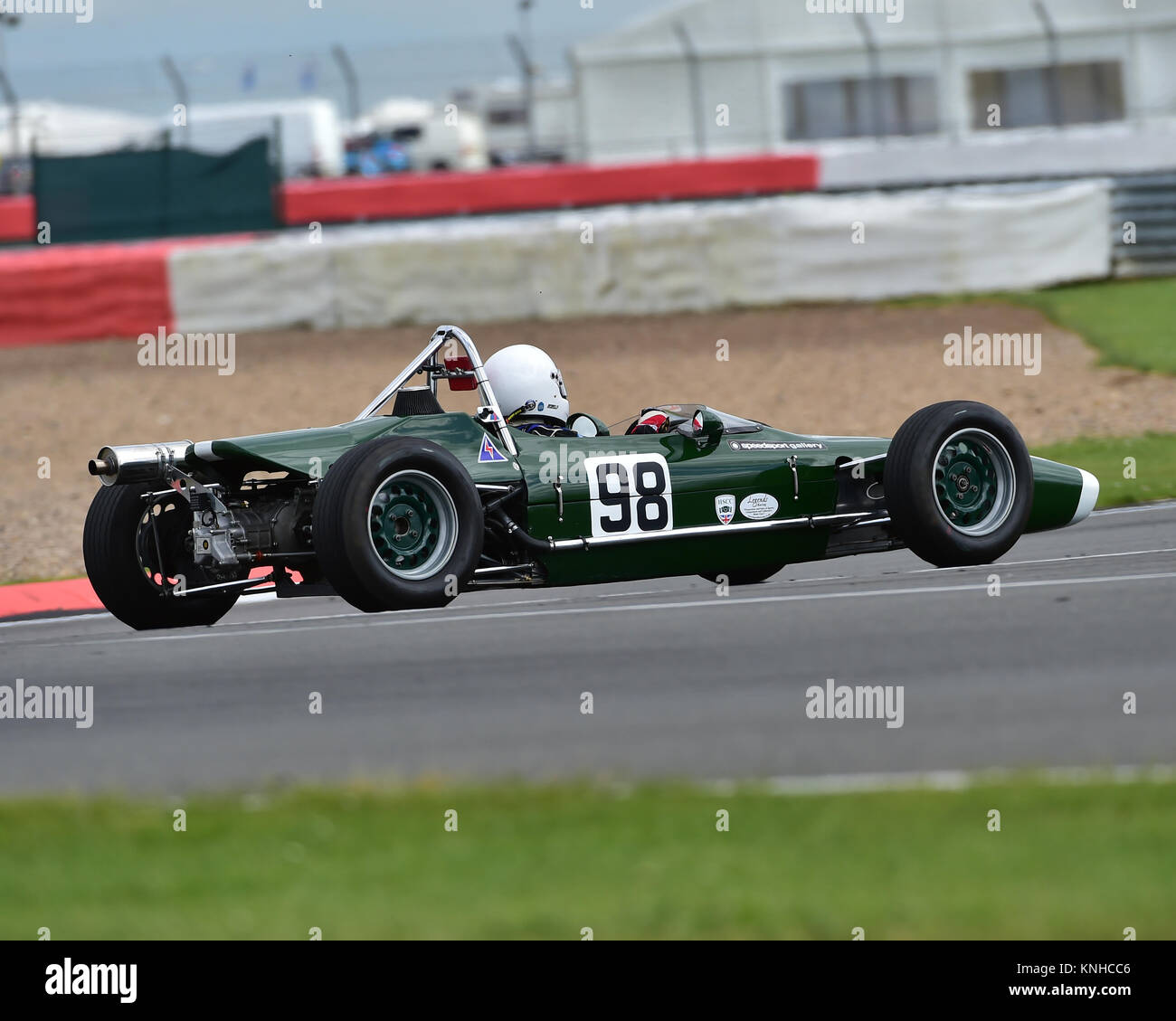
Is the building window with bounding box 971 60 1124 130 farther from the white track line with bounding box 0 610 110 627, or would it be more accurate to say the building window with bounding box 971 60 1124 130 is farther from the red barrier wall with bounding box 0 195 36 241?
the white track line with bounding box 0 610 110 627

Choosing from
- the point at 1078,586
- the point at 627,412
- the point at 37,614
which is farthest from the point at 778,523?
the point at 627,412

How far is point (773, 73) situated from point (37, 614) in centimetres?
2369

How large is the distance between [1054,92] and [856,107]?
10.4ft

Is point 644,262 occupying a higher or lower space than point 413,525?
higher

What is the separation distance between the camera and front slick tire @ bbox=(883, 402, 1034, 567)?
8648mm

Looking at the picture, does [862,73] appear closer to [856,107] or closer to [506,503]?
[856,107]

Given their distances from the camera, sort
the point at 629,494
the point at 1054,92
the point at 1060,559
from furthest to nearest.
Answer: the point at 1054,92 → the point at 1060,559 → the point at 629,494

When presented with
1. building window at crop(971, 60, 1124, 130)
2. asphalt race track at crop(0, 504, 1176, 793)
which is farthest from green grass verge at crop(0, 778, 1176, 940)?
building window at crop(971, 60, 1124, 130)

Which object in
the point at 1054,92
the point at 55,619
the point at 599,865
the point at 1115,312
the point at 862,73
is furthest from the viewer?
the point at 862,73

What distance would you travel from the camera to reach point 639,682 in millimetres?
6738

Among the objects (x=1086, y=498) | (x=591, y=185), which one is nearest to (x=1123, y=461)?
(x=1086, y=498)

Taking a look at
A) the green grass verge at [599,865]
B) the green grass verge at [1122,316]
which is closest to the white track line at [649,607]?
the green grass verge at [599,865]

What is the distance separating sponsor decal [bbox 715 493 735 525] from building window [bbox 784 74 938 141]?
24593 mm
